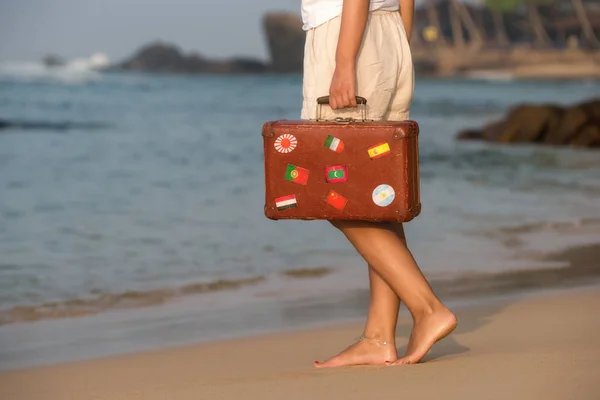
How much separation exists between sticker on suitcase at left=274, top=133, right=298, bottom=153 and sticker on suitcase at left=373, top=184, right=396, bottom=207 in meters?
0.25

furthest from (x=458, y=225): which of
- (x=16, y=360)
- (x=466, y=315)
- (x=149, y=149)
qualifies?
(x=149, y=149)

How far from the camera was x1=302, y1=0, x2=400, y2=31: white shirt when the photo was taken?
3.15 m

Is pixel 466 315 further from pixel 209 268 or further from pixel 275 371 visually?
pixel 209 268

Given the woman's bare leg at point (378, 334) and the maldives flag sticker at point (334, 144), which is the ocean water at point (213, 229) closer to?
the woman's bare leg at point (378, 334)

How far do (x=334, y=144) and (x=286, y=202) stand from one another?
0.68 ft

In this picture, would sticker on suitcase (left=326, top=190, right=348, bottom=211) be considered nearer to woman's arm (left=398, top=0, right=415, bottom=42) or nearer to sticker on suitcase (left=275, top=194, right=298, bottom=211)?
sticker on suitcase (left=275, top=194, right=298, bottom=211)

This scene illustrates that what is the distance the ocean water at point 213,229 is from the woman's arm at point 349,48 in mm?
1548

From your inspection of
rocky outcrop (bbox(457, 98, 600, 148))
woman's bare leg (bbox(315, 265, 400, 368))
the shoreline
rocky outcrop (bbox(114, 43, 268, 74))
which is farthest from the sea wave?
rocky outcrop (bbox(114, 43, 268, 74))

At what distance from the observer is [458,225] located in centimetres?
752

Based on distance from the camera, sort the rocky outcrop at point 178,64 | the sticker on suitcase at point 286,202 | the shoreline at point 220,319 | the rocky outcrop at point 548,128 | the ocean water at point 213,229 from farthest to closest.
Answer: the rocky outcrop at point 178,64, the rocky outcrop at point 548,128, the ocean water at point 213,229, the shoreline at point 220,319, the sticker on suitcase at point 286,202

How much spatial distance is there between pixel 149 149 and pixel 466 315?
12527 mm

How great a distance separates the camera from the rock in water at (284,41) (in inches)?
3120

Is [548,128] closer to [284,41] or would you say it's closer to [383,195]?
[383,195]

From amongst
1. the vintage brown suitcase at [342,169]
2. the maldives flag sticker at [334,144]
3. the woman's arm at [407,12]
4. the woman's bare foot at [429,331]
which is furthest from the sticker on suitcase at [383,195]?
the woman's arm at [407,12]
